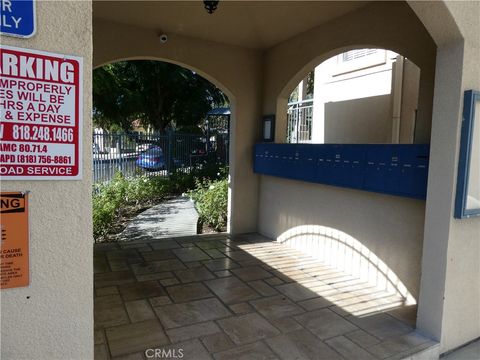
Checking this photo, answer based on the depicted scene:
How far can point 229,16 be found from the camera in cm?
460

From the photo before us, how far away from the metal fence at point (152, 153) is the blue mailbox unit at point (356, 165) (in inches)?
182

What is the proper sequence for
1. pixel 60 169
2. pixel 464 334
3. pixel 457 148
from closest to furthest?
pixel 60 169
pixel 457 148
pixel 464 334

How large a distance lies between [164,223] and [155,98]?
20.9 feet

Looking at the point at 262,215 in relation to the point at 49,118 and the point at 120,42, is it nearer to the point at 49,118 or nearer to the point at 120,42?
the point at 120,42

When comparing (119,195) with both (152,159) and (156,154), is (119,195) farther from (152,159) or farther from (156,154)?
(156,154)

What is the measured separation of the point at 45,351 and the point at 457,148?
2.75 metres

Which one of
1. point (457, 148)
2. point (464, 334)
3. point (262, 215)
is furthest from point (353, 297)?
point (262, 215)

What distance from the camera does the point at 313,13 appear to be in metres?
4.20

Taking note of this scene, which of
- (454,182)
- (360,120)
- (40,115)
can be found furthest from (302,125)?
(40,115)

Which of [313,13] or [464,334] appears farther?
[313,13]

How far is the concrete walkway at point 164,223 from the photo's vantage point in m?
5.98

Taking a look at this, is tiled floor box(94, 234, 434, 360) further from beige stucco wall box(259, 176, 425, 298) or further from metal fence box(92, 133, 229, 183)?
metal fence box(92, 133, 229, 183)

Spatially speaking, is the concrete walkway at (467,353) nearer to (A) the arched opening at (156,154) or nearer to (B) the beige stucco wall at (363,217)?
(B) the beige stucco wall at (363,217)

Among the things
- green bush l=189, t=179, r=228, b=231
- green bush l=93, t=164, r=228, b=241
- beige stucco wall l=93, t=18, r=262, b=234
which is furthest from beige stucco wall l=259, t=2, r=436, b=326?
green bush l=93, t=164, r=228, b=241
